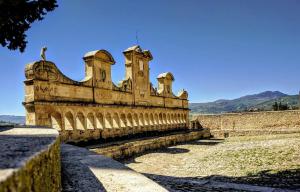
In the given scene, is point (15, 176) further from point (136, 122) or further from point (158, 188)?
point (136, 122)

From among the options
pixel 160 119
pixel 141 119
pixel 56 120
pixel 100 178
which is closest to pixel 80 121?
pixel 56 120

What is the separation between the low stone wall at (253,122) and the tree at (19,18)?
26.5 metres

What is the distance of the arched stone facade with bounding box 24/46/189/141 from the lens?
12.0 m

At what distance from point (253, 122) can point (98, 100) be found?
2331 centimetres

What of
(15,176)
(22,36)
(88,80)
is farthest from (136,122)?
(15,176)

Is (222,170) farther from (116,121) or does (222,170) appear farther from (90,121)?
(116,121)

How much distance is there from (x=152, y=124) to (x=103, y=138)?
21.7ft

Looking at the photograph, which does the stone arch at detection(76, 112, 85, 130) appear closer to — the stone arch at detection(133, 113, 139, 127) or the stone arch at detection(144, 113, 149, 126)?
the stone arch at detection(133, 113, 139, 127)

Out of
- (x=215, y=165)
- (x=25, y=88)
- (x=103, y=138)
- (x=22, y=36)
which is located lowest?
(x=215, y=165)

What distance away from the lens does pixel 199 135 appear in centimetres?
2706

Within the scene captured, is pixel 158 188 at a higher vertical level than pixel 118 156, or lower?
higher

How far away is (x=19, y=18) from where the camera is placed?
7.34 m

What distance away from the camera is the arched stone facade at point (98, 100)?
12.0 meters

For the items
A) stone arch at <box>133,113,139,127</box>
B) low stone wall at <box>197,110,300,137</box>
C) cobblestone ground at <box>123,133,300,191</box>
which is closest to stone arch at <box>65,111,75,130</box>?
cobblestone ground at <box>123,133,300,191</box>
